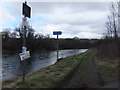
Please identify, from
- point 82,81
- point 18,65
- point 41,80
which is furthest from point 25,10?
point 18,65

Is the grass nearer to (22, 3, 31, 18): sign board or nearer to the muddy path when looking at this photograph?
the muddy path

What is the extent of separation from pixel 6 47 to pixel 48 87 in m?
67.9

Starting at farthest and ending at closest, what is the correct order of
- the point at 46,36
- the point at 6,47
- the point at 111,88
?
the point at 46,36
the point at 6,47
the point at 111,88

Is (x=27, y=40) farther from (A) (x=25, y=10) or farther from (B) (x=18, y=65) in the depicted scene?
(A) (x=25, y=10)

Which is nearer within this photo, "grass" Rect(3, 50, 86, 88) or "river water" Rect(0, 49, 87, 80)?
"grass" Rect(3, 50, 86, 88)

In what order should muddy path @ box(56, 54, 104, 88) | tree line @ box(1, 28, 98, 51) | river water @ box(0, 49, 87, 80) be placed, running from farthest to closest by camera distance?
1. tree line @ box(1, 28, 98, 51)
2. river water @ box(0, 49, 87, 80)
3. muddy path @ box(56, 54, 104, 88)

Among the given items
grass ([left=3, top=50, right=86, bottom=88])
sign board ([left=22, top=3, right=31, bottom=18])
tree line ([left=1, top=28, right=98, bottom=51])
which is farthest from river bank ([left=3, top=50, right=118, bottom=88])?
tree line ([left=1, top=28, right=98, bottom=51])

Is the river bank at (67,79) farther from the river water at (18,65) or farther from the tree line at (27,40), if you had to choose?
the tree line at (27,40)

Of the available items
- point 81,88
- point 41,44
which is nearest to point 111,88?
point 81,88

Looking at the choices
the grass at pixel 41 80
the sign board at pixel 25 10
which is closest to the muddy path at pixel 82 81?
the grass at pixel 41 80

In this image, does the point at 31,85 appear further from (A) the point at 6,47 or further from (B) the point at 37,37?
(B) the point at 37,37

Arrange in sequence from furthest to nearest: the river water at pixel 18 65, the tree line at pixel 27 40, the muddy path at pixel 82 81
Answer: the tree line at pixel 27 40 → the river water at pixel 18 65 → the muddy path at pixel 82 81

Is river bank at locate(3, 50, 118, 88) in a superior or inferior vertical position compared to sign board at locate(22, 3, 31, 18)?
inferior

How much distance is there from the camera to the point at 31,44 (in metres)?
77.1
